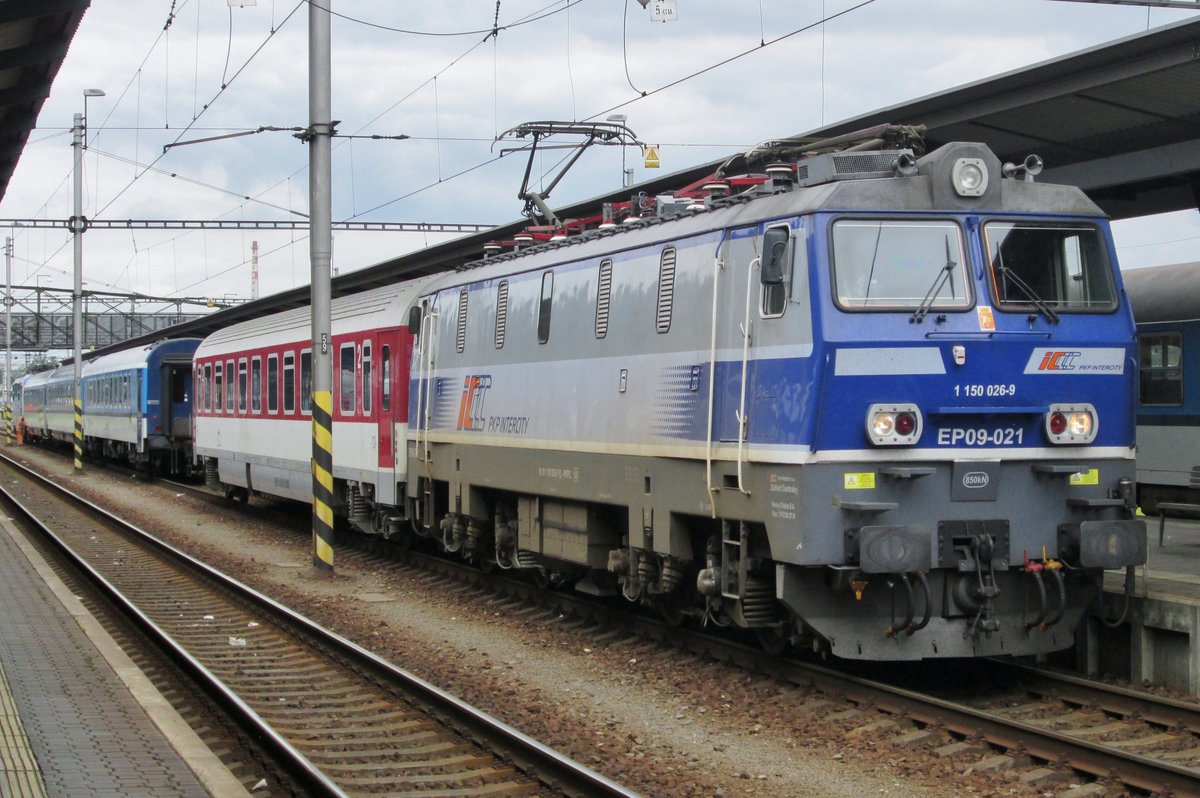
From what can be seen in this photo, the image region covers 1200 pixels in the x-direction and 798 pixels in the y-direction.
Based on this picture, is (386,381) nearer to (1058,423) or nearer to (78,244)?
(1058,423)

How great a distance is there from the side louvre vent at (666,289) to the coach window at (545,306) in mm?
2262

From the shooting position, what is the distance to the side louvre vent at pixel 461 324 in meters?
16.1

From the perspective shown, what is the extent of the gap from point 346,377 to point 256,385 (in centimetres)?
562

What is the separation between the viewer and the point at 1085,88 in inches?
580

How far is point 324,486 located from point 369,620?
11.9ft

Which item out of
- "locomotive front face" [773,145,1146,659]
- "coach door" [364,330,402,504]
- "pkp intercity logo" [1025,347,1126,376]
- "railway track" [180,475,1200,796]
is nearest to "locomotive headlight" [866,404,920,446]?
"locomotive front face" [773,145,1146,659]

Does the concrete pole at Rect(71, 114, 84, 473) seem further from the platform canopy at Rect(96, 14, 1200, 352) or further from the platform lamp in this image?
the platform canopy at Rect(96, 14, 1200, 352)

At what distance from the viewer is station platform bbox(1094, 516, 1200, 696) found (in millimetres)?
10062

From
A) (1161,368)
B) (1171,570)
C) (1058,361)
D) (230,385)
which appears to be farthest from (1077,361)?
(230,385)

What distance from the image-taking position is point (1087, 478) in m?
10.1

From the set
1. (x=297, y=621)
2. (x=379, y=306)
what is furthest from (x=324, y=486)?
(x=297, y=621)

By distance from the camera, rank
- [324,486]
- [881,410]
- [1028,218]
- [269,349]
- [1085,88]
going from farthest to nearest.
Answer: [269,349]
[324,486]
[1085,88]
[1028,218]
[881,410]

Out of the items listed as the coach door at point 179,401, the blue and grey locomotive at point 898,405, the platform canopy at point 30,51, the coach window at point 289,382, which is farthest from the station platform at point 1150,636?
the coach door at point 179,401

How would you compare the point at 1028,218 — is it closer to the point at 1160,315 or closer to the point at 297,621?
the point at 297,621
